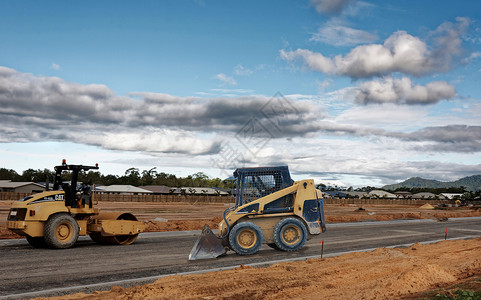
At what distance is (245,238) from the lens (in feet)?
45.1

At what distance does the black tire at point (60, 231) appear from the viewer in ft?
47.6

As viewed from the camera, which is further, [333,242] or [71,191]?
[333,242]

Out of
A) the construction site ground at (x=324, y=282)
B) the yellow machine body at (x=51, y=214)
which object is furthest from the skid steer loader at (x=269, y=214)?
the yellow machine body at (x=51, y=214)

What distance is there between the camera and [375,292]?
8.22 metres

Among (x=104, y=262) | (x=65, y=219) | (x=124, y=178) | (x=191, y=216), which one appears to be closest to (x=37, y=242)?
(x=65, y=219)

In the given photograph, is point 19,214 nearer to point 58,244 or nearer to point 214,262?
point 58,244

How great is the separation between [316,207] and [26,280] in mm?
8935

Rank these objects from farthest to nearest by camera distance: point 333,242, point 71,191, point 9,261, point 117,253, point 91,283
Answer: point 333,242, point 71,191, point 117,253, point 9,261, point 91,283

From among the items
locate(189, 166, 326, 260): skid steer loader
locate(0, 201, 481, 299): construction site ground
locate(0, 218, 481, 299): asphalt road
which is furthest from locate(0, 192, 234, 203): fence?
locate(0, 201, 481, 299): construction site ground

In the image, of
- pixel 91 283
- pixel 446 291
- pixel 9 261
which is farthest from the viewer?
pixel 9 261

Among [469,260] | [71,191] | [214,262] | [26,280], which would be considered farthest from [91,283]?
[469,260]

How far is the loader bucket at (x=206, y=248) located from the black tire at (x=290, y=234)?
1.93 metres

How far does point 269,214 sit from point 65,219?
720 centimetres

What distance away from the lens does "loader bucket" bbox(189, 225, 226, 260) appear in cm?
1301
